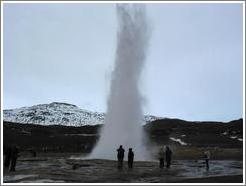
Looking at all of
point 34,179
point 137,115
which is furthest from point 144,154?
point 34,179

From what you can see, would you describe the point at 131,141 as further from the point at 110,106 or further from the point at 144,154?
the point at 110,106

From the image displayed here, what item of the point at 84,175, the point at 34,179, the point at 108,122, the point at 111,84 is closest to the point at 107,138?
the point at 108,122

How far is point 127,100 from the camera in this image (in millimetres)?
36406

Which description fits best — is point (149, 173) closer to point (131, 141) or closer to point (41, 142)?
point (131, 141)

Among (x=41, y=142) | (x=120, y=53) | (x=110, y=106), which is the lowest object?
(x=41, y=142)

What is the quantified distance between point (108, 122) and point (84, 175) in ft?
57.2

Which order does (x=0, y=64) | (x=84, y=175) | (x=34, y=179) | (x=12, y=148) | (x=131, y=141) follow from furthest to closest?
(x=131, y=141)
(x=12, y=148)
(x=84, y=175)
(x=34, y=179)
(x=0, y=64)

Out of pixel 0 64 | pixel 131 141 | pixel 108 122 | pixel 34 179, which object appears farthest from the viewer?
pixel 108 122

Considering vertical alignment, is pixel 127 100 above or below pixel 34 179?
above

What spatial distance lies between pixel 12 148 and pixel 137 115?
15.9 metres

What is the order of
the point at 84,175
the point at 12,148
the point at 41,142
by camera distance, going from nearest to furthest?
the point at 84,175, the point at 12,148, the point at 41,142

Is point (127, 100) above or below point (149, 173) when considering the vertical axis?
above

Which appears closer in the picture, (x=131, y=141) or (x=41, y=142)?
(x=131, y=141)

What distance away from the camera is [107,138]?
34.7 metres
